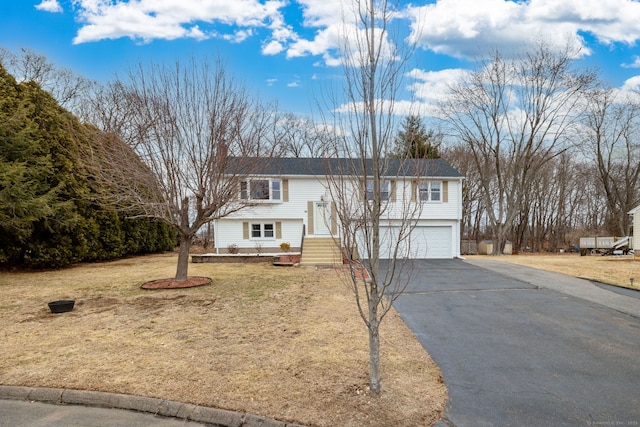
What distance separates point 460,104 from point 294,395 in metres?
26.5

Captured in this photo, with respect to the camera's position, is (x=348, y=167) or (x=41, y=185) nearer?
(x=348, y=167)

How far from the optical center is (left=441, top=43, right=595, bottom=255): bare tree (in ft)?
78.2

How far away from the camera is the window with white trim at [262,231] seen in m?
18.8

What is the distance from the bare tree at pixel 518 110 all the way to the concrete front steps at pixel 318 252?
46.2 feet

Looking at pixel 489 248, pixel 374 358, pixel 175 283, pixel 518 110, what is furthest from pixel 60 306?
pixel 518 110

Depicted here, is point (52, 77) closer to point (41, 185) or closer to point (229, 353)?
point (41, 185)

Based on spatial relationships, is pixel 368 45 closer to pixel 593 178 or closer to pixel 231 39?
pixel 231 39

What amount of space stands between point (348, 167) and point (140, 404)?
11.3 feet

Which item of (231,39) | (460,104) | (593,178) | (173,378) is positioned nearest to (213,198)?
(231,39)

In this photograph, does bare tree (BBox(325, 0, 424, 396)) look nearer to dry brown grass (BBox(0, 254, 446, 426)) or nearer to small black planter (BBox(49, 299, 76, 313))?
dry brown grass (BBox(0, 254, 446, 426))

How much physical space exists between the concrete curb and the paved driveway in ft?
6.73

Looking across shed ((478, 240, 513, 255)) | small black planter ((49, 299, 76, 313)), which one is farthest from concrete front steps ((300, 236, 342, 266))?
shed ((478, 240, 513, 255))

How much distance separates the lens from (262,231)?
61.8 feet

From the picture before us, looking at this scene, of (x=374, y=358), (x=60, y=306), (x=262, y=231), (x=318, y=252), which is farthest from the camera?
(x=262, y=231)
